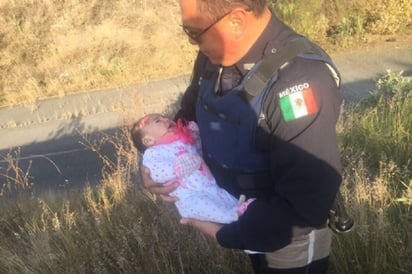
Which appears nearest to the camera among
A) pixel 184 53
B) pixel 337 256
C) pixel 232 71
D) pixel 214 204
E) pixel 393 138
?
pixel 232 71

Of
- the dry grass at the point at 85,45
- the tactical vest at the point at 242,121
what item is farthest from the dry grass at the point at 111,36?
the tactical vest at the point at 242,121

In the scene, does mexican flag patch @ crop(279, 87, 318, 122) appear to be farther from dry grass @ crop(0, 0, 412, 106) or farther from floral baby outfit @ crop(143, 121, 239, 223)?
dry grass @ crop(0, 0, 412, 106)

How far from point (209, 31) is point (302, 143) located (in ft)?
1.41

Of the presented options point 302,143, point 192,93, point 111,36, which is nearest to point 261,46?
point 302,143

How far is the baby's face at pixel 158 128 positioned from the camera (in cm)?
193

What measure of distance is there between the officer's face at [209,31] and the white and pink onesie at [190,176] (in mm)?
521

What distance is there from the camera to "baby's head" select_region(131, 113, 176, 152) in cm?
193

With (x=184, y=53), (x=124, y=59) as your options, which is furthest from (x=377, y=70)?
(x=124, y=59)

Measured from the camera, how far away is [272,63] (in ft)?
3.97

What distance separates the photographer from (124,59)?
41.3 feet

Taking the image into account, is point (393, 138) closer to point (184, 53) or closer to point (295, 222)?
point (295, 222)

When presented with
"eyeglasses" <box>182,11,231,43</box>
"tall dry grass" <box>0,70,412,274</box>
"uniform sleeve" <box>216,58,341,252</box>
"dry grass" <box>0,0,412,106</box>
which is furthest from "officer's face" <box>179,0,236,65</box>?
"dry grass" <box>0,0,412,106</box>

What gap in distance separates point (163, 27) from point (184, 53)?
200cm

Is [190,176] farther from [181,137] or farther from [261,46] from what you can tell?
[261,46]
